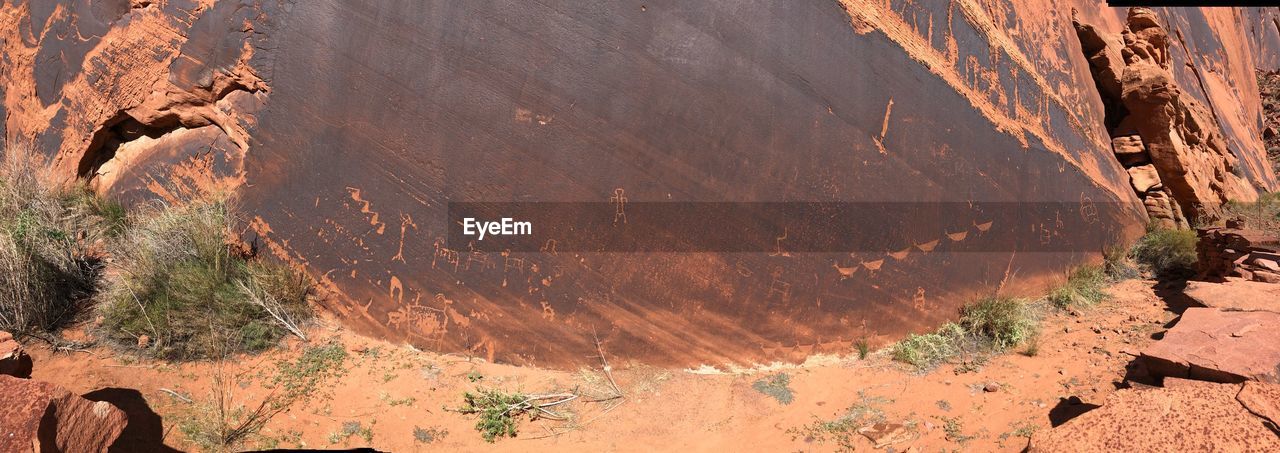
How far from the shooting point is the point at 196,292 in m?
4.40

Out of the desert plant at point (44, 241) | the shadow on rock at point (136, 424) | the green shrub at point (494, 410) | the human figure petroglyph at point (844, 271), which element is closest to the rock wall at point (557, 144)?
the human figure petroglyph at point (844, 271)

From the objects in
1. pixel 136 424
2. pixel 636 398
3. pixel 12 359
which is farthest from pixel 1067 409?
pixel 12 359

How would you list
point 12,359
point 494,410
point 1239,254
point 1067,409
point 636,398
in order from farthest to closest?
point 1239,254, point 636,398, point 494,410, point 1067,409, point 12,359

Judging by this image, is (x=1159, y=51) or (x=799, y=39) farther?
(x=1159, y=51)

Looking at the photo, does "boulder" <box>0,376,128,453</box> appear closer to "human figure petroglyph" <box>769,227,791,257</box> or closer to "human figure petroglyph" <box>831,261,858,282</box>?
"human figure petroglyph" <box>769,227,791,257</box>

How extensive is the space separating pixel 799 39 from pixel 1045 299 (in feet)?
9.66

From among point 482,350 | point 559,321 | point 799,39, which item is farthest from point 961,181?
point 482,350

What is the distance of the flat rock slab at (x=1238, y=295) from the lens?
4293 mm

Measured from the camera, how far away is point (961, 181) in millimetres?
4980

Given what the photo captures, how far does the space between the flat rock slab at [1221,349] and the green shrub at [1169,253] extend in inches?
88.3

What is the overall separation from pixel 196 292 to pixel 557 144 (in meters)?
2.47

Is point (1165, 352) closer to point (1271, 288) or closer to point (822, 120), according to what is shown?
point (1271, 288)

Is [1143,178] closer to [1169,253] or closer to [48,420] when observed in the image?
[1169,253]

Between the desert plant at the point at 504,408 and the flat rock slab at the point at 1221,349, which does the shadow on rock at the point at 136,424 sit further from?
the flat rock slab at the point at 1221,349
